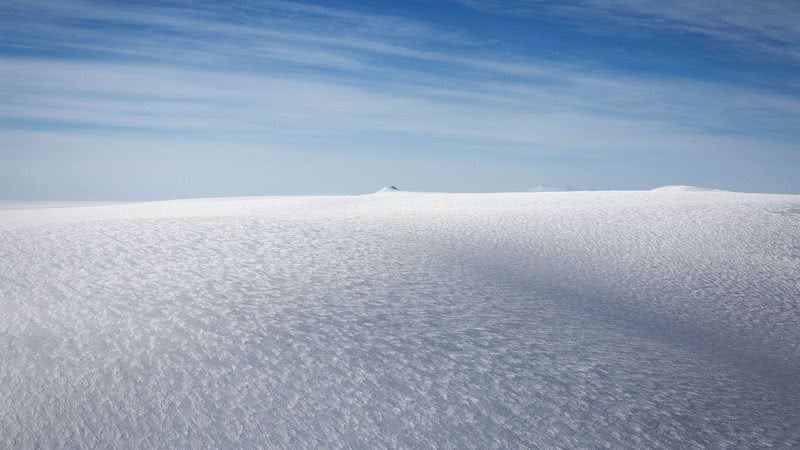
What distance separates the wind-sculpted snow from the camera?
2.25 meters

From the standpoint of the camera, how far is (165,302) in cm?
300

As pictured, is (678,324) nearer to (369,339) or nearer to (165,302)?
(369,339)

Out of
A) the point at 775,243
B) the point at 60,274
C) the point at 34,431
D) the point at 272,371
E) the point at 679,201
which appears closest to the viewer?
the point at 34,431

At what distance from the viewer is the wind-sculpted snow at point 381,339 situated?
2254 millimetres

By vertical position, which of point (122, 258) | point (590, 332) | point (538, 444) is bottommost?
point (538, 444)

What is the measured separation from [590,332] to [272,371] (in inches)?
62.4

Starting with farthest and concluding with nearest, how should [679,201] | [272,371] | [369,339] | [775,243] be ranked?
[679,201]
[775,243]
[369,339]
[272,371]

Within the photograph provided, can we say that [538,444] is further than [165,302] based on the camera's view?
No

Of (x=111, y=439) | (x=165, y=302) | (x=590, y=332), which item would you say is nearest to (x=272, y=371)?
(x=111, y=439)

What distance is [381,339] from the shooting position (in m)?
2.78

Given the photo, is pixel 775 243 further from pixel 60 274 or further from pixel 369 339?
pixel 60 274

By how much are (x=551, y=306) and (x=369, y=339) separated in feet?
3.74

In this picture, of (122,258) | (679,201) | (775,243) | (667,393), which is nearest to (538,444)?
(667,393)

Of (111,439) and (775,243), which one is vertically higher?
(775,243)
